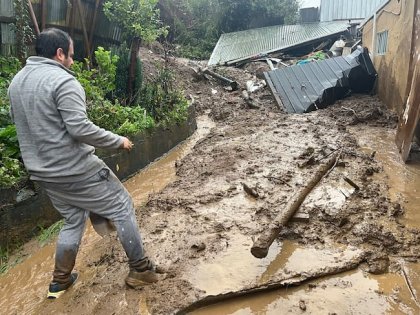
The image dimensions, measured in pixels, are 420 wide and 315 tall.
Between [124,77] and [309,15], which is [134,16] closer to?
[124,77]

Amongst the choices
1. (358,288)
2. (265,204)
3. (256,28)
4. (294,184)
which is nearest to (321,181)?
(294,184)

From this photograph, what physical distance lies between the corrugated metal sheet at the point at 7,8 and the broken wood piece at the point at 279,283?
6.16m

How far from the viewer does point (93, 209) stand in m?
A: 2.95

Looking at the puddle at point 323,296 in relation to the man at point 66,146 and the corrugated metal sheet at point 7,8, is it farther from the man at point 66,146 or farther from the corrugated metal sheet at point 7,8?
the corrugated metal sheet at point 7,8

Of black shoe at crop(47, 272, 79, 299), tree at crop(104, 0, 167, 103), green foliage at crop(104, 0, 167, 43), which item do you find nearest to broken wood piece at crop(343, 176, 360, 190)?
black shoe at crop(47, 272, 79, 299)

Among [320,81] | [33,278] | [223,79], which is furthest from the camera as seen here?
[223,79]

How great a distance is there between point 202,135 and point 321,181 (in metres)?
4.39

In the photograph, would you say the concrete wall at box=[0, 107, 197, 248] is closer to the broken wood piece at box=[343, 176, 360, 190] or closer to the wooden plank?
the broken wood piece at box=[343, 176, 360, 190]

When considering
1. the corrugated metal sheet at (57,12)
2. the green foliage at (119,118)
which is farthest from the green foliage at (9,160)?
the corrugated metal sheet at (57,12)

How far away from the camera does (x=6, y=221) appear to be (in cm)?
401

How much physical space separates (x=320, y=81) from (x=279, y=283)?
8.94 metres

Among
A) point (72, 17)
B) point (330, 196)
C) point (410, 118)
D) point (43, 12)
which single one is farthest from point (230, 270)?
point (72, 17)

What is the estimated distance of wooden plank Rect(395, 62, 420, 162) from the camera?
595 cm

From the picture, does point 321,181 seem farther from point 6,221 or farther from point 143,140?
point 6,221
